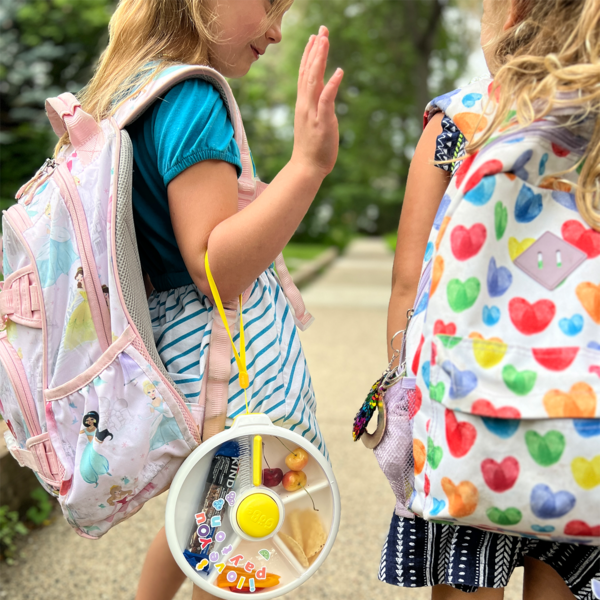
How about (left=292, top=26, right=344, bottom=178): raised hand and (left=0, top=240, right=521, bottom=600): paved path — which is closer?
(left=292, top=26, right=344, bottom=178): raised hand

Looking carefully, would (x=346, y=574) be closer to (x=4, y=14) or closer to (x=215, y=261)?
(x=215, y=261)

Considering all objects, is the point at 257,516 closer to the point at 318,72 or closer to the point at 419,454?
the point at 419,454

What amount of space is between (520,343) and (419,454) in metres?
0.26

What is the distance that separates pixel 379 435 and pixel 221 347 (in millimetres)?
360

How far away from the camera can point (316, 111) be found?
124cm

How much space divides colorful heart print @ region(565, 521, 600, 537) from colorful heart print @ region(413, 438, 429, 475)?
9.3 inches

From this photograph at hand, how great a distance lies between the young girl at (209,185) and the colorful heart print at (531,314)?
466 millimetres

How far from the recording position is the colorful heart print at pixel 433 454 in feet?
3.45

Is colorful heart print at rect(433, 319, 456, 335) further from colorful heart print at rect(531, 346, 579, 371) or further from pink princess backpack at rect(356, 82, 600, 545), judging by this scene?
Answer: colorful heart print at rect(531, 346, 579, 371)

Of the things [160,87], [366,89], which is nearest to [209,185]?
[160,87]

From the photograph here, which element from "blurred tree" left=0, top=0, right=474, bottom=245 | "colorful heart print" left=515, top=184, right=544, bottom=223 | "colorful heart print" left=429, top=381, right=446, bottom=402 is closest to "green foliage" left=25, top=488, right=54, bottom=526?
"colorful heart print" left=429, top=381, right=446, bottom=402

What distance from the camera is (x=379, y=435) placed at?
131 cm

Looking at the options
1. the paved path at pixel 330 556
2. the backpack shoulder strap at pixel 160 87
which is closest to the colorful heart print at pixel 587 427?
the backpack shoulder strap at pixel 160 87

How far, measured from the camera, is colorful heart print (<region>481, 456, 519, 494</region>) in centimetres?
101
